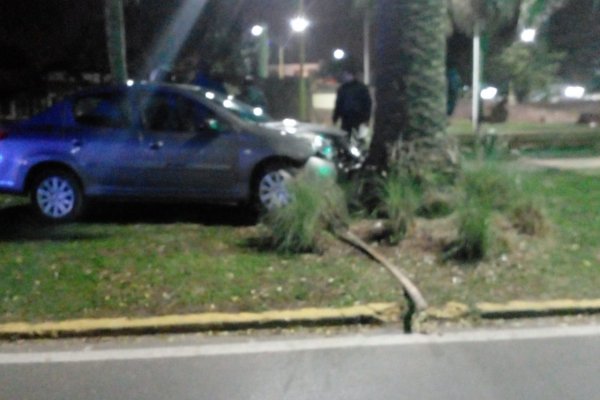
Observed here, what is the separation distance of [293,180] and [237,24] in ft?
78.4

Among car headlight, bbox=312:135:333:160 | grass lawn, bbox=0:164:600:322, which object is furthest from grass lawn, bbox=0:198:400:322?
car headlight, bbox=312:135:333:160

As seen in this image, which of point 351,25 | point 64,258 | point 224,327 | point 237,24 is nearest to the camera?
point 224,327

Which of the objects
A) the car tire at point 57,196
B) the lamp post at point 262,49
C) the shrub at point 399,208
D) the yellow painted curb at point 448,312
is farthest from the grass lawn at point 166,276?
the lamp post at point 262,49

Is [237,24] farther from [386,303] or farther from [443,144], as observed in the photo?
[386,303]

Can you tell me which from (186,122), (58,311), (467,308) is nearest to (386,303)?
(467,308)

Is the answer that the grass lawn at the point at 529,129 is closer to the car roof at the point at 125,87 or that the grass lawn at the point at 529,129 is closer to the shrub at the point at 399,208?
the car roof at the point at 125,87

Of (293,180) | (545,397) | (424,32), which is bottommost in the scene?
(545,397)

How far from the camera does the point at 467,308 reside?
8094 mm

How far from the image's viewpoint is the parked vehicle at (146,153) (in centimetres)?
1136

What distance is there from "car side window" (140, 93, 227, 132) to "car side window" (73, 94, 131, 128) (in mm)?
220

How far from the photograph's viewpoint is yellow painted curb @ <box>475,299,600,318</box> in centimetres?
811

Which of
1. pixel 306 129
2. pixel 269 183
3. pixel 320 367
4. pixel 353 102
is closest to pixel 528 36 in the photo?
pixel 353 102

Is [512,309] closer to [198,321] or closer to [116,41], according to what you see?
[198,321]

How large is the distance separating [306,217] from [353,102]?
24.9 feet
